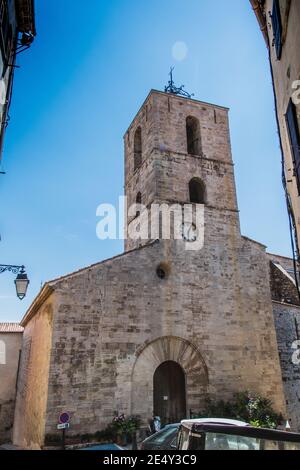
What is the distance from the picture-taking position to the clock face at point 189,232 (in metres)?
13.5

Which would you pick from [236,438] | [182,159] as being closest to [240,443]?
[236,438]

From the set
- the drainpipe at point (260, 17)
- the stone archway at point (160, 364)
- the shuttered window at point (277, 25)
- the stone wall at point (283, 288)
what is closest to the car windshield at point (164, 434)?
the stone archway at point (160, 364)

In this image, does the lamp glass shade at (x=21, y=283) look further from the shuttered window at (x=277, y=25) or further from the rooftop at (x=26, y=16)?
the shuttered window at (x=277, y=25)

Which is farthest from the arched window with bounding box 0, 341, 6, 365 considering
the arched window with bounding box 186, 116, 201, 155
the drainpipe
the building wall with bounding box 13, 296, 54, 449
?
the drainpipe

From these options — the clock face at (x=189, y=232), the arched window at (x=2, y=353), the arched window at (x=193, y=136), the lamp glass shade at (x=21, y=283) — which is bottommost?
the arched window at (x=2, y=353)

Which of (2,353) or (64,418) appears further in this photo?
(2,353)

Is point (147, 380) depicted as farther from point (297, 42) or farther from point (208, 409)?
point (297, 42)

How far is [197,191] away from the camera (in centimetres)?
1529

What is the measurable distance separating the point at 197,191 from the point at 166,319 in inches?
233

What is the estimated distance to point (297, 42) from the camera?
5480mm

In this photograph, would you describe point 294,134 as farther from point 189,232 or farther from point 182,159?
point 182,159

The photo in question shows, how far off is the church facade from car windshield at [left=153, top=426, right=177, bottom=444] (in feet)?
11.3

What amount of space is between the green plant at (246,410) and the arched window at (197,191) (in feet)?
24.3
